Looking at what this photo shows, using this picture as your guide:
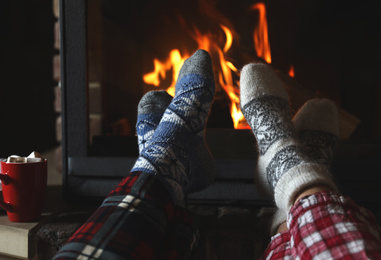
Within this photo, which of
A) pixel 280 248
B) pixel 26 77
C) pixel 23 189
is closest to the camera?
pixel 280 248

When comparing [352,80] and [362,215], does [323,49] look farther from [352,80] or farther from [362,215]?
[362,215]

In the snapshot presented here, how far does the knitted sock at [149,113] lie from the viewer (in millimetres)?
885

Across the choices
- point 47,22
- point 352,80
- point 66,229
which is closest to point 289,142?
point 352,80

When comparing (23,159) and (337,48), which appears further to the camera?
(337,48)

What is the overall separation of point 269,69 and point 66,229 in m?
0.58

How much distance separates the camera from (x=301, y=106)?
0.98 meters

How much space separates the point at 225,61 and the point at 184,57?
0.10 metres

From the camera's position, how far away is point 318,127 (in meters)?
0.90

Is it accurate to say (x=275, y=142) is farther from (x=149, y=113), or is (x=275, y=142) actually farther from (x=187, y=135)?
(x=149, y=113)

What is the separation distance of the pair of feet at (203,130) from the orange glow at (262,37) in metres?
0.04

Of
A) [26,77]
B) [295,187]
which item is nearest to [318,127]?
[295,187]

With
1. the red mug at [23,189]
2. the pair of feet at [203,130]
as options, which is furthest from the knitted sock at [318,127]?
the red mug at [23,189]

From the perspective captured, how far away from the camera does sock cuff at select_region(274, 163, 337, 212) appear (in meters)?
0.57

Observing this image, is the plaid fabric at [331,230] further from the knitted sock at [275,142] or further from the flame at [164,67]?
the flame at [164,67]
